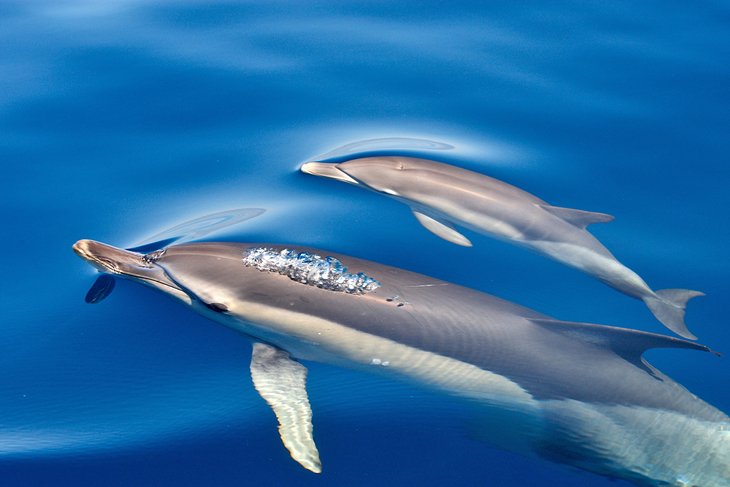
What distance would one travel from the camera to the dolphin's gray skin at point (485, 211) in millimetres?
5652

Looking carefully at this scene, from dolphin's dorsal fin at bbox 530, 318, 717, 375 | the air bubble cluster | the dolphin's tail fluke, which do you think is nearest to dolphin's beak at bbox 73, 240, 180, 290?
the air bubble cluster

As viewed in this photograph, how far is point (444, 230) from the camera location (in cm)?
586

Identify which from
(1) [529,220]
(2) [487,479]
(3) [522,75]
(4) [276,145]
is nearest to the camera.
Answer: (2) [487,479]

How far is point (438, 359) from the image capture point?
4426mm

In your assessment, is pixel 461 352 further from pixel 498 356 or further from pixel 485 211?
pixel 485 211

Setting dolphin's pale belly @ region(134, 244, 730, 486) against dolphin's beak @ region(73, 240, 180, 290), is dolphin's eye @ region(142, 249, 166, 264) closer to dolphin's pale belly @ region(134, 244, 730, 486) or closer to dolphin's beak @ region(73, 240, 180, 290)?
dolphin's beak @ region(73, 240, 180, 290)

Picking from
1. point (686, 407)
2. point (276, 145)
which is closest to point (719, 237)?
point (686, 407)

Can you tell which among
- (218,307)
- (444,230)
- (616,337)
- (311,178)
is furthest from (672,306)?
(311,178)

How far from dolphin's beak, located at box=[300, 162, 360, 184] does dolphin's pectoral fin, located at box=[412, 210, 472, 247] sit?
2.29ft

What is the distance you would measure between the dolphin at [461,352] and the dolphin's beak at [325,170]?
5.13 ft

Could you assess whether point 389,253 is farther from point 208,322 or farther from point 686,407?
point 686,407

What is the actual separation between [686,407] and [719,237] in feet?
6.22

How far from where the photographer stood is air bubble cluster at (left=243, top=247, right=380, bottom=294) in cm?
457

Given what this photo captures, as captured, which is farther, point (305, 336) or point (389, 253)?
point (389, 253)
